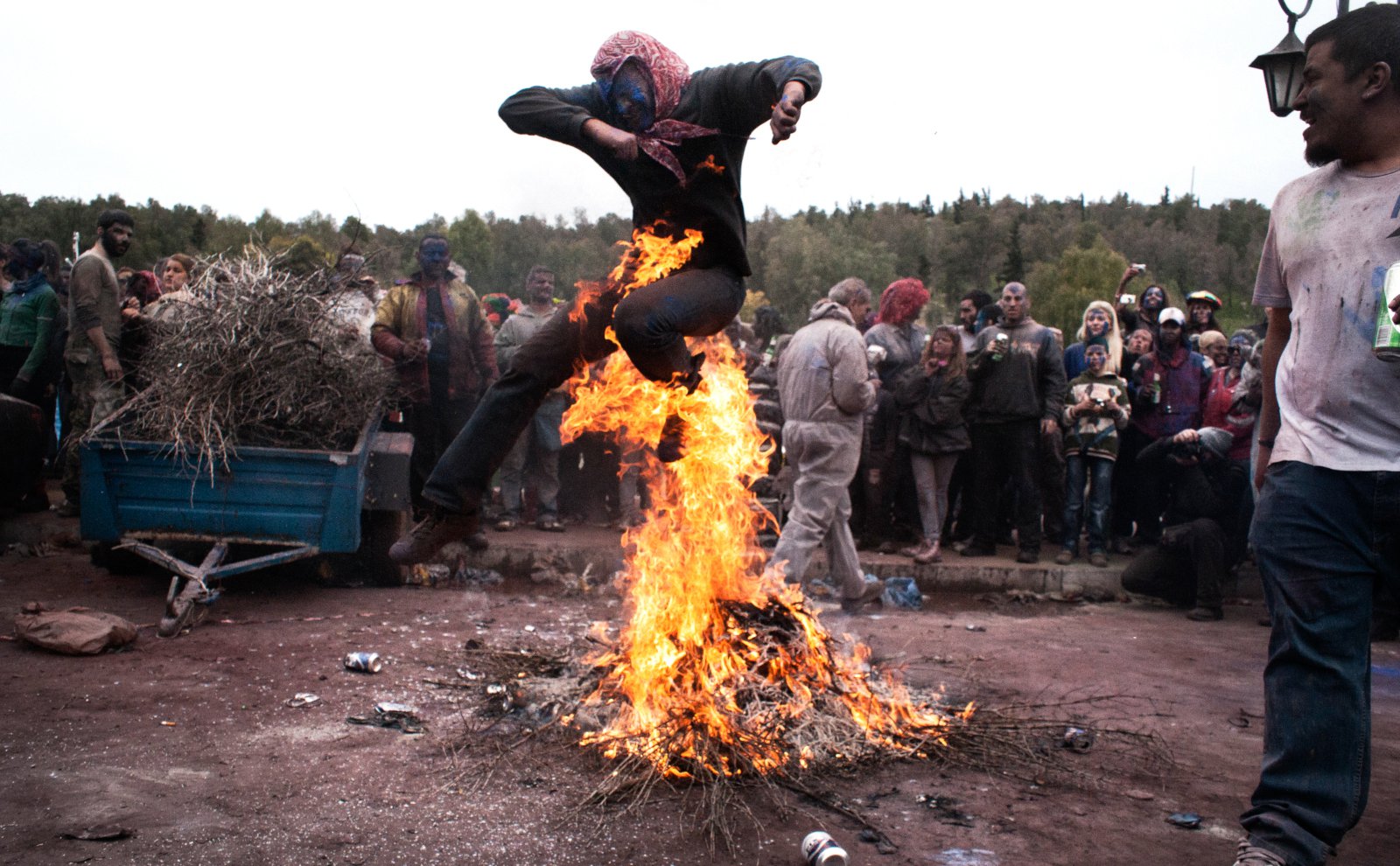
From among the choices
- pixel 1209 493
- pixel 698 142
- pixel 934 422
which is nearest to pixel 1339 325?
pixel 698 142

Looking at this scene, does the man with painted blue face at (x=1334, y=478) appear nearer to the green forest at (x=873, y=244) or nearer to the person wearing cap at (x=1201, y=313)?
the green forest at (x=873, y=244)

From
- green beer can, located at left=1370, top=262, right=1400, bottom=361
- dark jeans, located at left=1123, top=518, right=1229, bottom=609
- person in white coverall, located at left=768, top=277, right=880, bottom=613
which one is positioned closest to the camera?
green beer can, located at left=1370, top=262, right=1400, bottom=361

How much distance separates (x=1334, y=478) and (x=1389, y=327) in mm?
471

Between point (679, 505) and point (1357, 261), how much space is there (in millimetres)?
3101

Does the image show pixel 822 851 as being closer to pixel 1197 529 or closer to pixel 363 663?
pixel 363 663

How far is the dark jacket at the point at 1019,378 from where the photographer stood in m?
9.27

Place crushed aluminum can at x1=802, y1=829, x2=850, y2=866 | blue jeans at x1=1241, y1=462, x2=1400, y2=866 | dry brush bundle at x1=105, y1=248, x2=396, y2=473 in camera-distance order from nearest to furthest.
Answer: blue jeans at x1=1241, y1=462, x2=1400, y2=866 < crushed aluminum can at x1=802, y1=829, x2=850, y2=866 < dry brush bundle at x1=105, y1=248, x2=396, y2=473

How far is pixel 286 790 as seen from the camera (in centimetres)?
385

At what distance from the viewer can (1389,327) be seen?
2709mm

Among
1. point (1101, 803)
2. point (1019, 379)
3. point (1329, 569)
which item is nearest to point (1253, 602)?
point (1019, 379)

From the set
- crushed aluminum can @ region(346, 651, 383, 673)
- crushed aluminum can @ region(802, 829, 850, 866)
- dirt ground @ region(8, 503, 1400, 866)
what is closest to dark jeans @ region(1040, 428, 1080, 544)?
dirt ground @ region(8, 503, 1400, 866)

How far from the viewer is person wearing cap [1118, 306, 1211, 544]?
9375 mm

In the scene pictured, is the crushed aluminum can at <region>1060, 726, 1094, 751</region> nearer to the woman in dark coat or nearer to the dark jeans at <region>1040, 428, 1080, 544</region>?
the woman in dark coat

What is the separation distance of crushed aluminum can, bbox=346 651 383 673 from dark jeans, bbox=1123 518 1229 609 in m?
6.24
